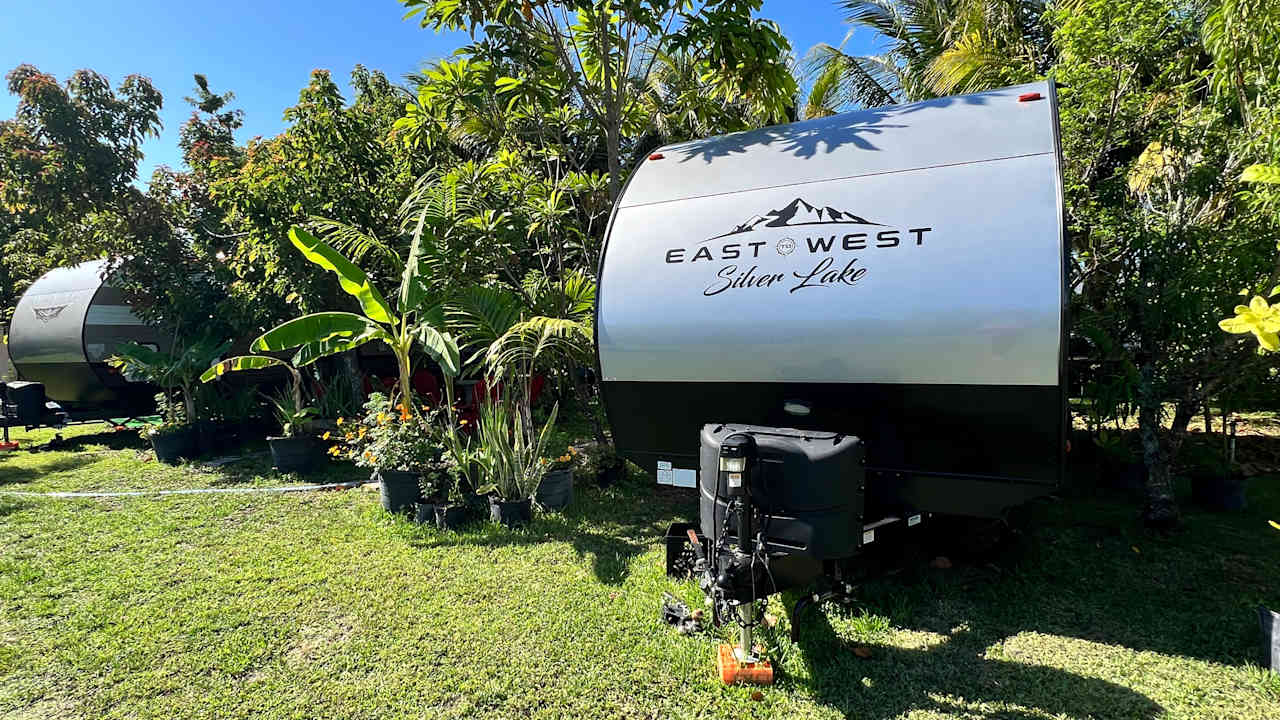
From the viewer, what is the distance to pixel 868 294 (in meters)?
3.31

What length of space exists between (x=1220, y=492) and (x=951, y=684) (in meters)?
4.16

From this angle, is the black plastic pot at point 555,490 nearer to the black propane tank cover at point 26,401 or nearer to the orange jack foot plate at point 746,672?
the orange jack foot plate at point 746,672

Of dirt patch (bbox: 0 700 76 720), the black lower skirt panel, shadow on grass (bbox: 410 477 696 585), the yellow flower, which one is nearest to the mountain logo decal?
the black lower skirt panel

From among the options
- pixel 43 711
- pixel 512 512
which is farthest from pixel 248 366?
pixel 43 711

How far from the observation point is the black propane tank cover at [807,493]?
3.03 meters

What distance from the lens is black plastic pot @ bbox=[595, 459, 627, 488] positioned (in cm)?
661

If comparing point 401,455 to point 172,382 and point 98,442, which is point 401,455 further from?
point 98,442

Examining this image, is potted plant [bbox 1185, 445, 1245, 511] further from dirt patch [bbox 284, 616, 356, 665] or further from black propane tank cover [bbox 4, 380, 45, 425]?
black propane tank cover [bbox 4, 380, 45, 425]

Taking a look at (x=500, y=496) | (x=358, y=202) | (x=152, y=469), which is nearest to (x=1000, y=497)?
(x=500, y=496)

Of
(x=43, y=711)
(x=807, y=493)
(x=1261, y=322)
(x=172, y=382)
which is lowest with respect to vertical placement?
(x=43, y=711)

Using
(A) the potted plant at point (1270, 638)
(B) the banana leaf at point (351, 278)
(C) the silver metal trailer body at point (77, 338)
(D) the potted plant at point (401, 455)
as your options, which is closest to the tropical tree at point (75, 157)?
(C) the silver metal trailer body at point (77, 338)

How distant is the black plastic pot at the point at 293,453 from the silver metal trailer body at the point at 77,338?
15.1 ft

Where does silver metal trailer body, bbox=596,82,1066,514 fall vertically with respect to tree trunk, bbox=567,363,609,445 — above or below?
above

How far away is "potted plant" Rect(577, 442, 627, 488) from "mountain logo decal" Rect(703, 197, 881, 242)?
3439 millimetres
